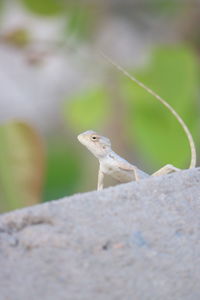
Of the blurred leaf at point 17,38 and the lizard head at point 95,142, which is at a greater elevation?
the lizard head at point 95,142

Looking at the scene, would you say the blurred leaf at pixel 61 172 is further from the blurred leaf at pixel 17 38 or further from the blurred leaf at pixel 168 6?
the blurred leaf at pixel 168 6

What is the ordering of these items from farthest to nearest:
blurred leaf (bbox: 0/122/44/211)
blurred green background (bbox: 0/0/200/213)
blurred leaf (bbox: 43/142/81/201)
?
blurred leaf (bbox: 43/142/81/201) → blurred green background (bbox: 0/0/200/213) → blurred leaf (bbox: 0/122/44/211)

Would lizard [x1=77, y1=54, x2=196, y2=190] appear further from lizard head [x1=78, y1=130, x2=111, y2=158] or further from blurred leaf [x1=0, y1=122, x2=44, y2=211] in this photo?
blurred leaf [x1=0, y1=122, x2=44, y2=211]

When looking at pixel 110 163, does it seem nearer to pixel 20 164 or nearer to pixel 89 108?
pixel 20 164

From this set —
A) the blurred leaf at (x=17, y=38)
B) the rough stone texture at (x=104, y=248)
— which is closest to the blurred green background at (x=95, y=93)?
the blurred leaf at (x=17, y=38)

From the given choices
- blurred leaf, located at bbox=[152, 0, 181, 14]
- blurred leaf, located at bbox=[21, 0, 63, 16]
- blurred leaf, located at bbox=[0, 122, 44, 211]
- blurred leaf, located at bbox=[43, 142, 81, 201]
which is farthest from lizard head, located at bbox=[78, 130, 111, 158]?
blurred leaf, located at bbox=[152, 0, 181, 14]

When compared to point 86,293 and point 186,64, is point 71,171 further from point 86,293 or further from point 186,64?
point 86,293
